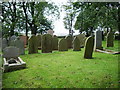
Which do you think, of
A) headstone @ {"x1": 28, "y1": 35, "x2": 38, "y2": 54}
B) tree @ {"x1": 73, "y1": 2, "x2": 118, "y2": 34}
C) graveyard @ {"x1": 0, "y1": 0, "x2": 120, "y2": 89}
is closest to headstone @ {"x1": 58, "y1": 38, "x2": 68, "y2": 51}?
graveyard @ {"x1": 0, "y1": 0, "x2": 120, "y2": 89}

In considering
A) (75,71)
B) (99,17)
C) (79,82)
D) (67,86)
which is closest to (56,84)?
(67,86)

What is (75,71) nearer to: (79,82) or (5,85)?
(79,82)

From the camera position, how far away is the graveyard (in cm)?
442

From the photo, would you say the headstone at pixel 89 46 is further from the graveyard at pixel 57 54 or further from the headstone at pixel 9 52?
the headstone at pixel 9 52

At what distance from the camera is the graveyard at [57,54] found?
4422 millimetres

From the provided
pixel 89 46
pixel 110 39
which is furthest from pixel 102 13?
pixel 89 46

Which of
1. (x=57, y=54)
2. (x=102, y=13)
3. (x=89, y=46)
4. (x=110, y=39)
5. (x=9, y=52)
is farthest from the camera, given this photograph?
(x=102, y=13)

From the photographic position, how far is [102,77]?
457 cm

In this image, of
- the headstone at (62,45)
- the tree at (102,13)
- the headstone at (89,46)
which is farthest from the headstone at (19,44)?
the tree at (102,13)

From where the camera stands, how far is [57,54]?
954 cm

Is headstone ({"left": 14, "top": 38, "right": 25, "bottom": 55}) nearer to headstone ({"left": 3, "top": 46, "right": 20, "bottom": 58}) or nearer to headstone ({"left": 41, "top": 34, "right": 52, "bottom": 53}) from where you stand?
headstone ({"left": 41, "top": 34, "right": 52, "bottom": 53})

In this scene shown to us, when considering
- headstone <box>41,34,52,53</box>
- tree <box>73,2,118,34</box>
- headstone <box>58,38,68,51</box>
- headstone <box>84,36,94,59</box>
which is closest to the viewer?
headstone <box>84,36,94,59</box>

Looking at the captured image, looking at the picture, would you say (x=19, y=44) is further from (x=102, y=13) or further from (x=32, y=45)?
(x=102, y=13)

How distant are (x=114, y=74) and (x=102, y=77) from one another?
23.9 inches
